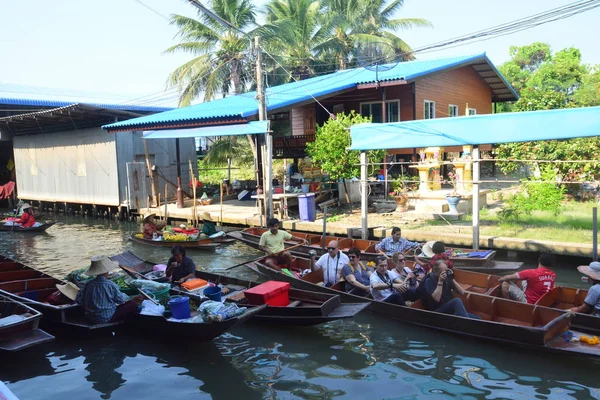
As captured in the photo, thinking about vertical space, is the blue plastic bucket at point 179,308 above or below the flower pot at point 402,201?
below

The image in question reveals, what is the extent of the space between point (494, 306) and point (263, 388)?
13.3 feet

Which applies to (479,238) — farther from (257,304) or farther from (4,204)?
(4,204)

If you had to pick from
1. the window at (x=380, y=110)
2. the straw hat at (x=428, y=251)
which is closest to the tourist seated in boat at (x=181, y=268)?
the straw hat at (x=428, y=251)

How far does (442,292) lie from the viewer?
844 cm

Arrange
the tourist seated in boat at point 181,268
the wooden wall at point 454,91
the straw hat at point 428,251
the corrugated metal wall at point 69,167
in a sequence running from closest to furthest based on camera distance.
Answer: the tourist seated in boat at point 181,268 < the straw hat at point 428,251 < the wooden wall at point 454,91 < the corrugated metal wall at point 69,167

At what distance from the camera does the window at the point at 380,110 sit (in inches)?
856

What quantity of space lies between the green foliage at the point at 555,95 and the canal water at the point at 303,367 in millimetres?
10748

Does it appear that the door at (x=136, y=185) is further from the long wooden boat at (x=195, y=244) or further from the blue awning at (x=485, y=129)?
the blue awning at (x=485, y=129)

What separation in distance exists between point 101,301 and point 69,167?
21.4 m

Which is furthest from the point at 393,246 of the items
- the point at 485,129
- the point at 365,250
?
the point at 485,129

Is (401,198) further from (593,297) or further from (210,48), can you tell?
(210,48)

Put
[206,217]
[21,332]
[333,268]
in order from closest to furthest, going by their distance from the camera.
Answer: [21,332] → [333,268] → [206,217]

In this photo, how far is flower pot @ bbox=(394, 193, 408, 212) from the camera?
17.6 m

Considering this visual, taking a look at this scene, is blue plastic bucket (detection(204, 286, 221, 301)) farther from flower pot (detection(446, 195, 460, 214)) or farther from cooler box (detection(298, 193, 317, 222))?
flower pot (detection(446, 195, 460, 214))
